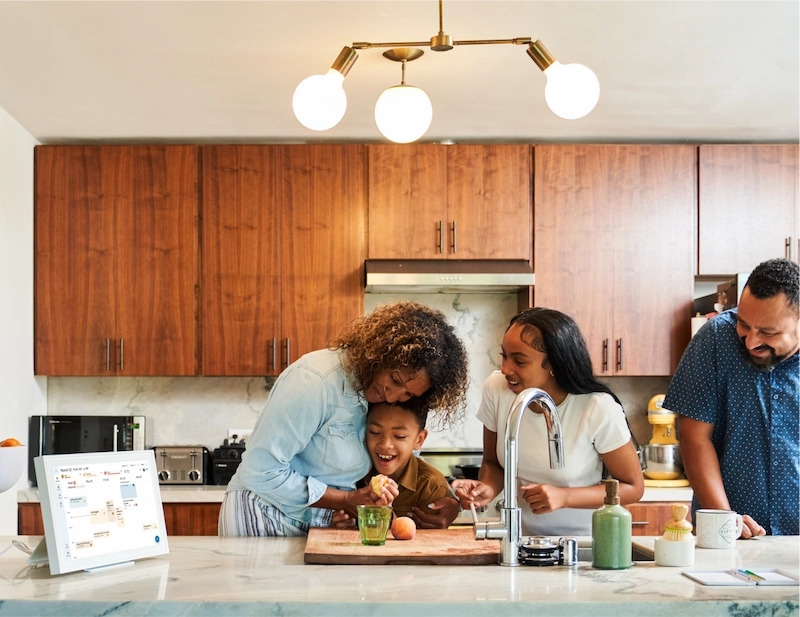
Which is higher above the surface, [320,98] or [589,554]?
[320,98]

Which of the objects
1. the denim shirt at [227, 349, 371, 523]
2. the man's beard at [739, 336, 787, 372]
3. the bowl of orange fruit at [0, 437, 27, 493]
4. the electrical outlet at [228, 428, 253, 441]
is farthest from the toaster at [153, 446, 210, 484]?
the man's beard at [739, 336, 787, 372]

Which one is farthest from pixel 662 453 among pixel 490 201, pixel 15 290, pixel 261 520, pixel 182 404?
pixel 15 290

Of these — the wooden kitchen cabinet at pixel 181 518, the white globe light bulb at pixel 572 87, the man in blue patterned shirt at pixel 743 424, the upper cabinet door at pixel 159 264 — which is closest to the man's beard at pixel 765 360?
the man in blue patterned shirt at pixel 743 424

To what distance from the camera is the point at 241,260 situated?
4156mm

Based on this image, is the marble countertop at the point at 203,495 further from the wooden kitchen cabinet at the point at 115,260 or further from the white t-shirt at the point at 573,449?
the white t-shirt at the point at 573,449

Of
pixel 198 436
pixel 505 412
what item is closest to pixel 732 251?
pixel 505 412

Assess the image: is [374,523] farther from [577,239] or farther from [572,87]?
[577,239]

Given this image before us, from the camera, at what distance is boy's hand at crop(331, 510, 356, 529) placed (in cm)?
219

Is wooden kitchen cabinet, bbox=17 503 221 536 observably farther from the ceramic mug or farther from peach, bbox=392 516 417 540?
the ceramic mug

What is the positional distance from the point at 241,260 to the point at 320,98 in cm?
178

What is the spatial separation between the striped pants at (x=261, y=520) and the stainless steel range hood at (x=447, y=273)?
1893 mm

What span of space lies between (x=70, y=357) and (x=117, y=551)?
255 cm

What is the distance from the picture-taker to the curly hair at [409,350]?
2109 mm

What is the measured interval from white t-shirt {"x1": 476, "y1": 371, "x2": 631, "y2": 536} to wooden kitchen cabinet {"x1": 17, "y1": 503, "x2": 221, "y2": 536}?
1955mm
